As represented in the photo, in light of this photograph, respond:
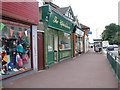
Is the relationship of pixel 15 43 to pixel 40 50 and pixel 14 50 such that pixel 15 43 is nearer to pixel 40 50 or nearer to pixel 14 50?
pixel 14 50

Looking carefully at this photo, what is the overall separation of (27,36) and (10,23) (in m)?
1.91

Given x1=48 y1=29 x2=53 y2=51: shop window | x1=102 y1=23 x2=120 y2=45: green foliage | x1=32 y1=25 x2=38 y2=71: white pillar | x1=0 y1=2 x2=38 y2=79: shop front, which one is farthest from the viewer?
Result: x1=102 y1=23 x2=120 y2=45: green foliage

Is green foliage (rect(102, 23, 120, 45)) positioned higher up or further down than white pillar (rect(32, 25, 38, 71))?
higher up

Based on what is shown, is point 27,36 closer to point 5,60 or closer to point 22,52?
point 22,52

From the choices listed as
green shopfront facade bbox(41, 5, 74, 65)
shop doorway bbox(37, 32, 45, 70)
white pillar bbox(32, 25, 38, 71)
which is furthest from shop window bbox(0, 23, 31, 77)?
green shopfront facade bbox(41, 5, 74, 65)

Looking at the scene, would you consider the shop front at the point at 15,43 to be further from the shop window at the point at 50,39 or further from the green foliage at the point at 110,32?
the green foliage at the point at 110,32

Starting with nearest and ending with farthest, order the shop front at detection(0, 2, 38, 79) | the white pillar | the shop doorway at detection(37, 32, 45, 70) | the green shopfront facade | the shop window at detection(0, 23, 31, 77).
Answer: the shop front at detection(0, 2, 38, 79)
the shop window at detection(0, 23, 31, 77)
the white pillar
the shop doorway at detection(37, 32, 45, 70)
the green shopfront facade

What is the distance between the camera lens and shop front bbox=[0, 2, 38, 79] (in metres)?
8.68

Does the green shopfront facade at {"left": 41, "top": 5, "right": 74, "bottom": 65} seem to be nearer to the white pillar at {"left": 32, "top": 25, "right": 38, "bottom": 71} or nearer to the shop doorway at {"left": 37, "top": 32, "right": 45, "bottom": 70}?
the shop doorway at {"left": 37, "top": 32, "right": 45, "bottom": 70}

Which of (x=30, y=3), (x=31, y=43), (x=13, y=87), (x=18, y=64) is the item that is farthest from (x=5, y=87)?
(x=30, y=3)

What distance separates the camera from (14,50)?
970 centimetres

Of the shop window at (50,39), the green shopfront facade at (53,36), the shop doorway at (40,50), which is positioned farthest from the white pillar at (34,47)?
the shop window at (50,39)

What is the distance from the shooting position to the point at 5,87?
7598 mm

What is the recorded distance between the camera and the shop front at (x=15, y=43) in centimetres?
868
